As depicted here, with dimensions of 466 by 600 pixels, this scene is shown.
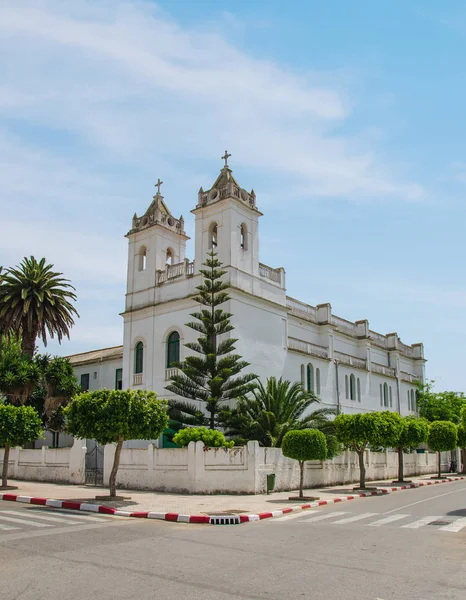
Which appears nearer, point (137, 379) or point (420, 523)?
point (420, 523)

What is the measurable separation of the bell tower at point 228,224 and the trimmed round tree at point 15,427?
10308 millimetres

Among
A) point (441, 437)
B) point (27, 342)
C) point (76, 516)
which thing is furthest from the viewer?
point (441, 437)

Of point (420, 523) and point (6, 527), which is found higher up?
point (6, 527)

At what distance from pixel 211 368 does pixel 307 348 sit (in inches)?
369

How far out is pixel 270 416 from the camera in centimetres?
2388

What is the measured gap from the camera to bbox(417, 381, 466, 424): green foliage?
45.7 m

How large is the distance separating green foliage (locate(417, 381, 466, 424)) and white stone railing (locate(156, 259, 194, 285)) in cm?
2660

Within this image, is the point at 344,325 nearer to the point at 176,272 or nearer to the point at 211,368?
the point at 176,272

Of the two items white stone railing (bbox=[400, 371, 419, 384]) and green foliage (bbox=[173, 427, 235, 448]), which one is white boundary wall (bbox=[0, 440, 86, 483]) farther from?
white stone railing (bbox=[400, 371, 419, 384])

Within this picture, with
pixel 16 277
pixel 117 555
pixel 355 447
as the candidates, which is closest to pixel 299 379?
pixel 355 447

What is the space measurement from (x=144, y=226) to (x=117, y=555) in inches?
972

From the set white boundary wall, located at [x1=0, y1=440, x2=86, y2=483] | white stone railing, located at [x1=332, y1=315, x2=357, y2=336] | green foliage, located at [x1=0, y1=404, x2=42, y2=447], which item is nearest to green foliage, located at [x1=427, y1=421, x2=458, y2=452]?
white stone railing, located at [x1=332, y1=315, x2=357, y2=336]

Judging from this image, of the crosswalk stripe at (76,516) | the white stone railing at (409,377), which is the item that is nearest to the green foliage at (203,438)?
the crosswalk stripe at (76,516)

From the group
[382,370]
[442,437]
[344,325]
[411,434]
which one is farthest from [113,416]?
[382,370]
